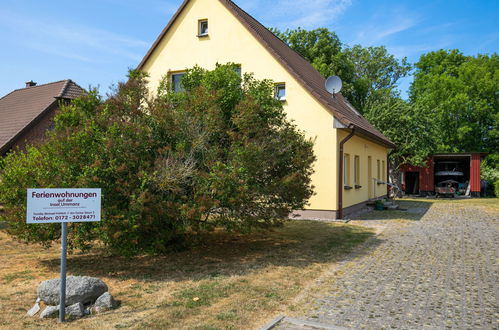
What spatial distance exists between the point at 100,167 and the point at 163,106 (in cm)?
170

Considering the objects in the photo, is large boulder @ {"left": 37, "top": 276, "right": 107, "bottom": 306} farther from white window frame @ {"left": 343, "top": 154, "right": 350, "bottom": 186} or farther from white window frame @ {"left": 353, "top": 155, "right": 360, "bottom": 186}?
white window frame @ {"left": 353, "top": 155, "right": 360, "bottom": 186}

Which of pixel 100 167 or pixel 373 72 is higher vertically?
pixel 373 72

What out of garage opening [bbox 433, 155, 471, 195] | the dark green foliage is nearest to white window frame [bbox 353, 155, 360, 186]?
the dark green foliage

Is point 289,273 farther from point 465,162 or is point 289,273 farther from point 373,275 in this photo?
point 465,162

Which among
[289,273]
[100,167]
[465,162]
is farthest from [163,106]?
[465,162]

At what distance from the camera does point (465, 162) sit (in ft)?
107

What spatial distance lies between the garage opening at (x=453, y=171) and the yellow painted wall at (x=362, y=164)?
11.5 metres

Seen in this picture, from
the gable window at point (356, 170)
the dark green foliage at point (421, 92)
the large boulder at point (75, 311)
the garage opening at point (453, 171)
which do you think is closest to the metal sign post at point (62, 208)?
the large boulder at point (75, 311)

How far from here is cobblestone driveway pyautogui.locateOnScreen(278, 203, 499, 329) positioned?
4758 millimetres

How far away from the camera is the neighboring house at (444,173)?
98.6ft

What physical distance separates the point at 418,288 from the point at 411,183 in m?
29.0

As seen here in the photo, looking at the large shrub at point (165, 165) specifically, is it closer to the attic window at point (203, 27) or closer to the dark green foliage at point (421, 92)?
the attic window at point (203, 27)

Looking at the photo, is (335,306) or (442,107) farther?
(442,107)

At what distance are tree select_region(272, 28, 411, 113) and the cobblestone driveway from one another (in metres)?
23.5
